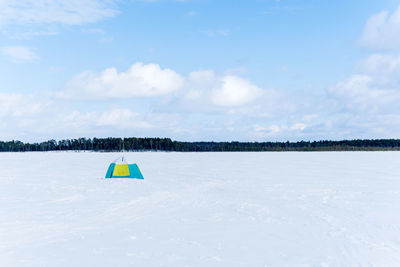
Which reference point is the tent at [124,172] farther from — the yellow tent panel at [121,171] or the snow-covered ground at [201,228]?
the snow-covered ground at [201,228]

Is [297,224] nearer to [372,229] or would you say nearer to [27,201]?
[372,229]

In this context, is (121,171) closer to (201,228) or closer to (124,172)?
(124,172)

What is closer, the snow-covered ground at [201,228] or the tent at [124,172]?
the snow-covered ground at [201,228]

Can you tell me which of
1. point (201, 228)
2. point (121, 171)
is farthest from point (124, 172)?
point (201, 228)

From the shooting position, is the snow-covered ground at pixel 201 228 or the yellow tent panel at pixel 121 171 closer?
the snow-covered ground at pixel 201 228

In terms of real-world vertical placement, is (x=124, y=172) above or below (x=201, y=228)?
above

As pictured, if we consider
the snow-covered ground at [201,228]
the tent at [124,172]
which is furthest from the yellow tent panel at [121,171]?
the snow-covered ground at [201,228]

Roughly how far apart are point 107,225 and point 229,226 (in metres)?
2.28

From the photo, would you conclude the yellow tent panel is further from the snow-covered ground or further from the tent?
the snow-covered ground

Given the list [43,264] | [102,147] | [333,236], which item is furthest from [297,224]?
[102,147]

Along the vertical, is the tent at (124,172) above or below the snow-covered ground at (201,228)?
above

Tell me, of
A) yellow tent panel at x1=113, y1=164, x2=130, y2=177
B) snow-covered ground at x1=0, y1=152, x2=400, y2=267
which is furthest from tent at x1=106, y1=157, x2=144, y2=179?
snow-covered ground at x1=0, y1=152, x2=400, y2=267

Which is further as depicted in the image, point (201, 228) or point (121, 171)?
point (121, 171)

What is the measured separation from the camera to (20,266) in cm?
469
